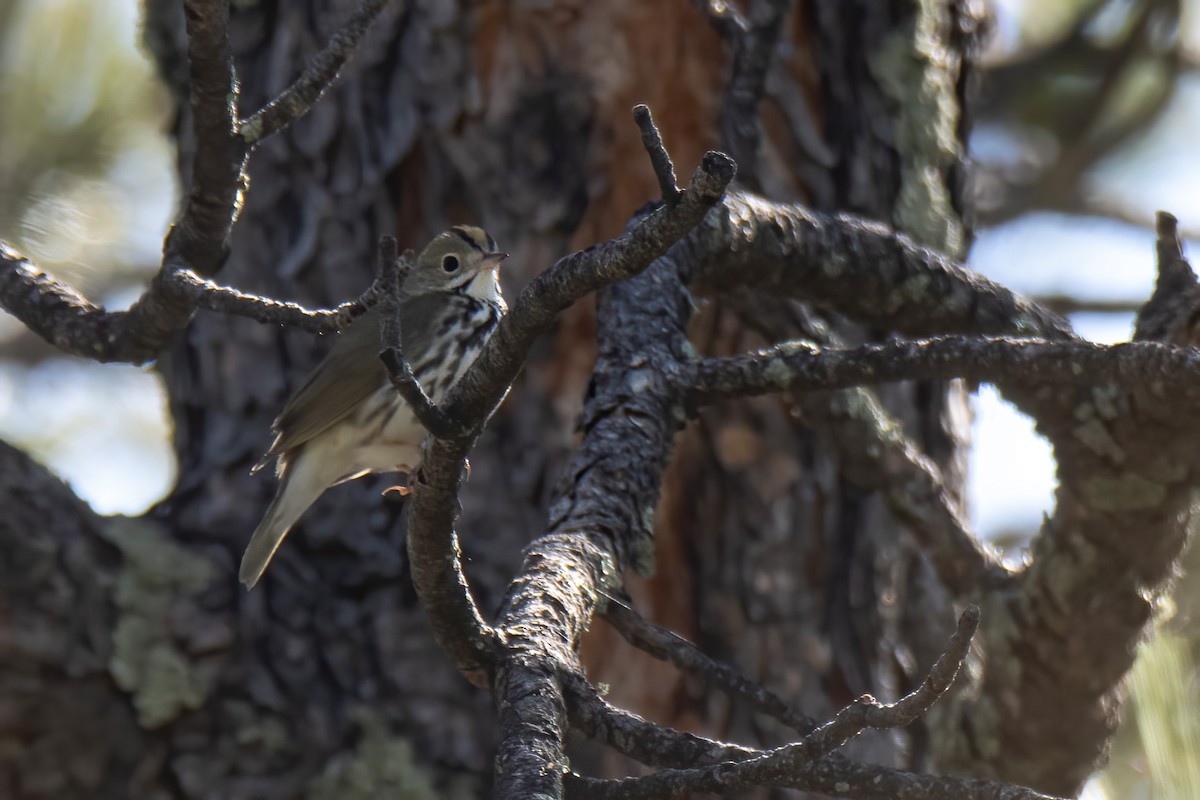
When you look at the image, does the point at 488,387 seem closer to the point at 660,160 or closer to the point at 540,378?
the point at 660,160

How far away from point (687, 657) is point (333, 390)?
1.56 meters

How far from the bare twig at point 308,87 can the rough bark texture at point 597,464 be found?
8cm

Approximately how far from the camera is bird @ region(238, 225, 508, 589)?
3090 millimetres

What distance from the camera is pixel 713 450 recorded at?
339 centimetres

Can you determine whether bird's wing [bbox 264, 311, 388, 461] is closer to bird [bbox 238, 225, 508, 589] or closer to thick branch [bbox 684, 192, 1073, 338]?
bird [bbox 238, 225, 508, 589]

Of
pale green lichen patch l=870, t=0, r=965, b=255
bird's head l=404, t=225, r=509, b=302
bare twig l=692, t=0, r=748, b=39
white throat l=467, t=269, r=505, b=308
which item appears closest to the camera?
bare twig l=692, t=0, r=748, b=39

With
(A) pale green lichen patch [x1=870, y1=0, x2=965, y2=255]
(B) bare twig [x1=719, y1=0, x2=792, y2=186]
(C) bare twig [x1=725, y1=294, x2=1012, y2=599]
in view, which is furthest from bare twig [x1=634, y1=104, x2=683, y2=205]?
(A) pale green lichen patch [x1=870, y1=0, x2=965, y2=255]

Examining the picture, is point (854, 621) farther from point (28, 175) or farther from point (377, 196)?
point (28, 175)

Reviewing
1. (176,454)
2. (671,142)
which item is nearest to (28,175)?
(176,454)

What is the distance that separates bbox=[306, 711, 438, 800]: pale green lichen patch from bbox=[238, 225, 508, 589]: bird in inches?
15.0

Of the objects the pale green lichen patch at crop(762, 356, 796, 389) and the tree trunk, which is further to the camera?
the tree trunk

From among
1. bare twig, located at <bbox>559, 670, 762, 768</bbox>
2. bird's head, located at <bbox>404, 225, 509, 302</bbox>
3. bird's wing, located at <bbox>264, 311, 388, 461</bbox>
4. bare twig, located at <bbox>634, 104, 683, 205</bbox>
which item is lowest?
bare twig, located at <bbox>559, 670, 762, 768</bbox>

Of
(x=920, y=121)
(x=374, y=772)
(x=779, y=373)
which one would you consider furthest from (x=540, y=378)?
(x=779, y=373)

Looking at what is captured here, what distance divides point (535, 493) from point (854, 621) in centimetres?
78
